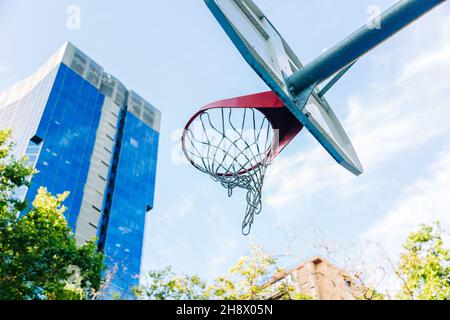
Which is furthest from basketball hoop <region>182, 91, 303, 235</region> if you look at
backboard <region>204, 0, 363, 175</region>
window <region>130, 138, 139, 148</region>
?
window <region>130, 138, 139, 148</region>

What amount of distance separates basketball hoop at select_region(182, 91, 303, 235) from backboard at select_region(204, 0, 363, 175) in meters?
0.35

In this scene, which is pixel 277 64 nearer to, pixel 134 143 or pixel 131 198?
pixel 131 198

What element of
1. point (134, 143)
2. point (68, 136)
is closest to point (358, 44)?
point (68, 136)

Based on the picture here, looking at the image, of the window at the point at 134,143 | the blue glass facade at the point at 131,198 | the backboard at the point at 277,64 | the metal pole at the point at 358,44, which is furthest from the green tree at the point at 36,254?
the window at the point at 134,143

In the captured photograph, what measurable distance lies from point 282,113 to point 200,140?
1051mm

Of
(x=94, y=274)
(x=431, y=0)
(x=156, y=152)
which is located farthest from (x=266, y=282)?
(x=156, y=152)

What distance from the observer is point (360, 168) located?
13.4ft

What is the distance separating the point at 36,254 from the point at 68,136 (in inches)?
973

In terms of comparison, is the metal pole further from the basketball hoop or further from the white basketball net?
the white basketball net

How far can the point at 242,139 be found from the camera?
13.8ft

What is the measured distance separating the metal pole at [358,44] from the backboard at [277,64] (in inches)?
4.2

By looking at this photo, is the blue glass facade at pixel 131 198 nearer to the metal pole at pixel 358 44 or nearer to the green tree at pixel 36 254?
the green tree at pixel 36 254

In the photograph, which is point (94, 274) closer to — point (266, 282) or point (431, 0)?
point (266, 282)
